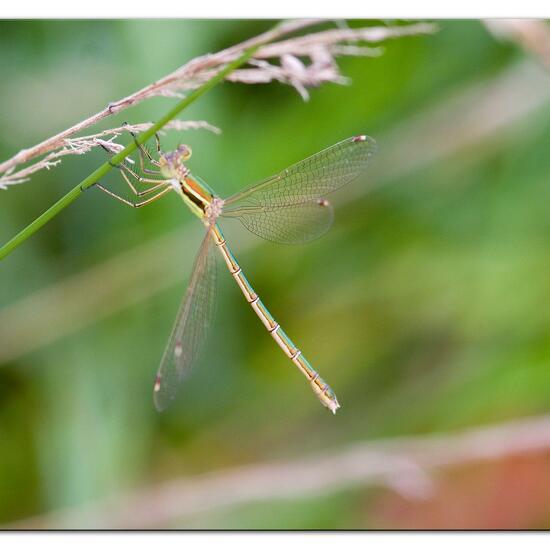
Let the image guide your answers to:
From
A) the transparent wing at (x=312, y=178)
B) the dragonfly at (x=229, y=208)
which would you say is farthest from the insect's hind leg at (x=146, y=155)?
the transparent wing at (x=312, y=178)

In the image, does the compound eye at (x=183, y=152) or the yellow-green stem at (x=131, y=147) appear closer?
the yellow-green stem at (x=131, y=147)

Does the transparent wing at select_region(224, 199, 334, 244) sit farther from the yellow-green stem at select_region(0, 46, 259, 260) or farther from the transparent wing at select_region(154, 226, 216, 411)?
the yellow-green stem at select_region(0, 46, 259, 260)

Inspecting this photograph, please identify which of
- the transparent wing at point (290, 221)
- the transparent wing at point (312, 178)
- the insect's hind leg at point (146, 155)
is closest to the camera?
the insect's hind leg at point (146, 155)

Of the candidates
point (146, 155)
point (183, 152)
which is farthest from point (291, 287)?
point (146, 155)

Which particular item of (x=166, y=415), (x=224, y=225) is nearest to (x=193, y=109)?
(x=224, y=225)

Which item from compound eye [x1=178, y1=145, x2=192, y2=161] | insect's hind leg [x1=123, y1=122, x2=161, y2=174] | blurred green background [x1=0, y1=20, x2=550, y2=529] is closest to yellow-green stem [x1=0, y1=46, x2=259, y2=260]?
insect's hind leg [x1=123, y1=122, x2=161, y2=174]

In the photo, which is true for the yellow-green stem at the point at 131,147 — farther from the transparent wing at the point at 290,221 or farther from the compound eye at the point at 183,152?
the transparent wing at the point at 290,221

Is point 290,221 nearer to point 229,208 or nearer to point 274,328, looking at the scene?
point 229,208
